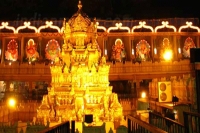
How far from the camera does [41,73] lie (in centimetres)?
2127

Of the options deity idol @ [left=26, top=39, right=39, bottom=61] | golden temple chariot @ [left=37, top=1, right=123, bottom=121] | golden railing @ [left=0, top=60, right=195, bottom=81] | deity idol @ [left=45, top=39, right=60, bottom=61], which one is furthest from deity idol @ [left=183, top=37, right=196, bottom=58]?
deity idol @ [left=26, top=39, right=39, bottom=61]

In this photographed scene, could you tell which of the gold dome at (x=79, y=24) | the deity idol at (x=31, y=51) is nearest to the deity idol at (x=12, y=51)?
the deity idol at (x=31, y=51)

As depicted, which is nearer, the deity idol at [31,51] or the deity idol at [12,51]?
the deity idol at [12,51]

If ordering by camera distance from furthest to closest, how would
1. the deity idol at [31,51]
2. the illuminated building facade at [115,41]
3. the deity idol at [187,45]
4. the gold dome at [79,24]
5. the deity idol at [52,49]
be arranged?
the deity idol at [187,45]
the deity idol at [52,49]
the deity idol at [31,51]
the illuminated building facade at [115,41]
the gold dome at [79,24]

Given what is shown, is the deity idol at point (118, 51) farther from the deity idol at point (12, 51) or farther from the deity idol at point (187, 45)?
the deity idol at point (12, 51)

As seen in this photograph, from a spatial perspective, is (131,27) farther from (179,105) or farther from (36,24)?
(179,105)

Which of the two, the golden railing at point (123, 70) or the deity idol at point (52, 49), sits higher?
the deity idol at point (52, 49)

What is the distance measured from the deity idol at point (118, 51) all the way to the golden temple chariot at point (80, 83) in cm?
1220

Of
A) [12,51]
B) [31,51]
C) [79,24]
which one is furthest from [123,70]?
[12,51]

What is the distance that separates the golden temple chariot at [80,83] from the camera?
12.3 meters

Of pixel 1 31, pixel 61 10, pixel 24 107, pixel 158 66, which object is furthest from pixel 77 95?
pixel 61 10

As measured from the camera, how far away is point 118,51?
2652cm

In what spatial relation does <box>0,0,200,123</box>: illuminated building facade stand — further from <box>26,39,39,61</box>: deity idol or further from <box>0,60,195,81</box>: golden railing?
<box>0,60,195,81</box>: golden railing

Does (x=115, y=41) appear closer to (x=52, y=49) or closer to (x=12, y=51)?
(x=52, y=49)
